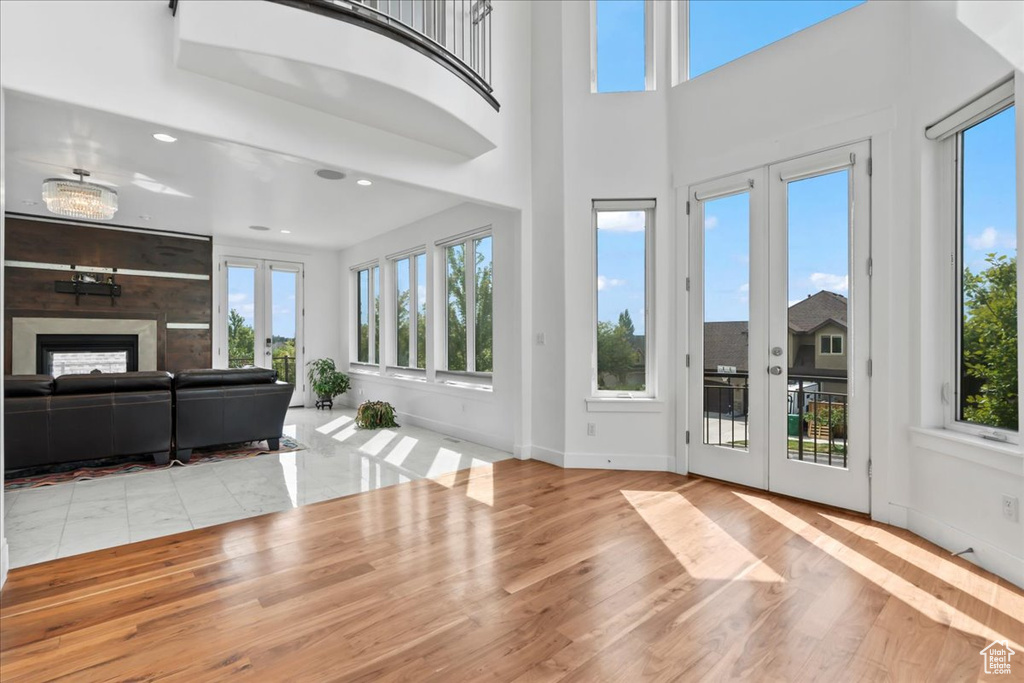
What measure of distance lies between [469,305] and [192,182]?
123 inches

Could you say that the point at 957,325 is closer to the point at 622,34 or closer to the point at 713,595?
the point at 713,595

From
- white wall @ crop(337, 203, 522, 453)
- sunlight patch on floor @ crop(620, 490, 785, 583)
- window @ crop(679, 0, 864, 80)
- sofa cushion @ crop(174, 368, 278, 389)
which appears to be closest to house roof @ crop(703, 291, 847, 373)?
sunlight patch on floor @ crop(620, 490, 785, 583)

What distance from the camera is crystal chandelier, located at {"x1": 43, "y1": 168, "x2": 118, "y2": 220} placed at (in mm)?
4410

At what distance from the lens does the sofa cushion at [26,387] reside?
3807mm

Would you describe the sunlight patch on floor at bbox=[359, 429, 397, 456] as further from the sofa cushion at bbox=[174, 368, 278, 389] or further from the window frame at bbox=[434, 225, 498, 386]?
the sofa cushion at bbox=[174, 368, 278, 389]

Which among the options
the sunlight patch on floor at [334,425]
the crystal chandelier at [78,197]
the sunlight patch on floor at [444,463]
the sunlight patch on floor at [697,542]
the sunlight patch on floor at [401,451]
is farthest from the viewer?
the sunlight patch on floor at [334,425]

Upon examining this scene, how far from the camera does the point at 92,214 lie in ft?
15.4

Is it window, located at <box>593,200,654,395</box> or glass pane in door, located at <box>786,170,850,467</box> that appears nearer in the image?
glass pane in door, located at <box>786,170,850,467</box>

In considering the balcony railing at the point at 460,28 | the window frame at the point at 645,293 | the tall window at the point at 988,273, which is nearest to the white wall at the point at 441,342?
the window frame at the point at 645,293

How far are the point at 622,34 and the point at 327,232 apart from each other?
16.1 ft

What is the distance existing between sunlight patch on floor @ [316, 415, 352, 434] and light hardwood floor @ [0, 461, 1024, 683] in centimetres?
315

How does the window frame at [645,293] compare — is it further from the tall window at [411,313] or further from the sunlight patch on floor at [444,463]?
the tall window at [411,313]

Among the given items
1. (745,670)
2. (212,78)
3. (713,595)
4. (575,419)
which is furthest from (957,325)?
(212,78)

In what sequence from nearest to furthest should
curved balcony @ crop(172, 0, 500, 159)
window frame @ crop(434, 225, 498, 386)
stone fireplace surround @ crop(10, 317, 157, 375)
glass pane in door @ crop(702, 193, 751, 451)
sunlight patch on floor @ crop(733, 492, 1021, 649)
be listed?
sunlight patch on floor @ crop(733, 492, 1021, 649) < curved balcony @ crop(172, 0, 500, 159) < glass pane in door @ crop(702, 193, 751, 451) < window frame @ crop(434, 225, 498, 386) < stone fireplace surround @ crop(10, 317, 157, 375)
